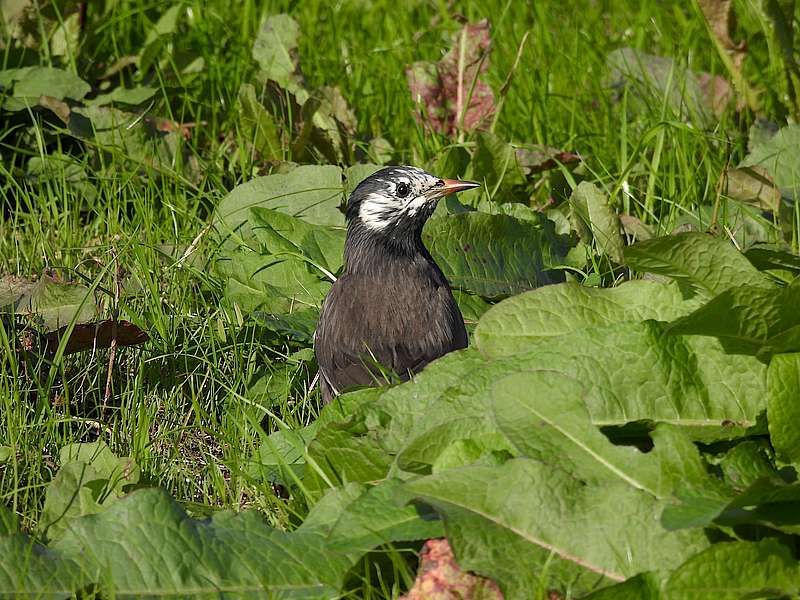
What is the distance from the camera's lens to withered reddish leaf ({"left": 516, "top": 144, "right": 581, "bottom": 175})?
5219mm

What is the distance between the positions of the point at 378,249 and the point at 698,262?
1.86 m

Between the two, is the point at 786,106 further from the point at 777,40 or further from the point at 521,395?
the point at 521,395

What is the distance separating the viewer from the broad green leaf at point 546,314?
2811mm

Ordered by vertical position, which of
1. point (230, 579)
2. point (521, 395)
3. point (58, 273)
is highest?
point (521, 395)

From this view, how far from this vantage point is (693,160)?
5.27m

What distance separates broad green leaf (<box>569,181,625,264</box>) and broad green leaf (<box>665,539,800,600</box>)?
199 cm

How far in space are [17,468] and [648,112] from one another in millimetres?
3678

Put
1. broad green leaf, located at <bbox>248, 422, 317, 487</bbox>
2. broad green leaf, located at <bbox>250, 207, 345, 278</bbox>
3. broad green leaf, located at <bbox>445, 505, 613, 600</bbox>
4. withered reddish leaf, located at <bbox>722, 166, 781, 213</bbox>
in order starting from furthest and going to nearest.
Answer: withered reddish leaf, located at <bbox>722, 166, 781, 213</bbox> → broad green leaf, located at <bbox>250, 207, 345, 278</bbox> → broad green leaf, located at <bbox>248, 422, 317, 487</bbox> → broad green leaf, located at <bbox>445, 505, 613, 600</bbox>

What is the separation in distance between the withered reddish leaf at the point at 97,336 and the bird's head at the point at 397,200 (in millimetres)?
1019

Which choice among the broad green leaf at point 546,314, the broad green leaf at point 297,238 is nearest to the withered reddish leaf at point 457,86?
the broad green leaf at point 297,238

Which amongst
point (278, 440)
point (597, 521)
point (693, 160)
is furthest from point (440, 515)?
point (693, 160)

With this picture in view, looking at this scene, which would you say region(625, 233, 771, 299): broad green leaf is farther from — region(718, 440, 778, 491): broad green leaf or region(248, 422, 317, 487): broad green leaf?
region(248, 422, 317, 487): broad green leaf

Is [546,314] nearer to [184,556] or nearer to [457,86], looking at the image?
[184,556]

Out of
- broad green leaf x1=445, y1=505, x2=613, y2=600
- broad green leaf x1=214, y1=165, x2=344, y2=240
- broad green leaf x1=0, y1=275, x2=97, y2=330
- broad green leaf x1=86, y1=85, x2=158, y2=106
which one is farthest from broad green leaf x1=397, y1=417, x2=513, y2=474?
broad green leaf x1=86, y1=85, x2=158, y2=106
